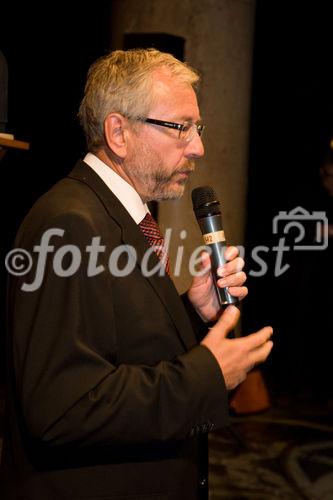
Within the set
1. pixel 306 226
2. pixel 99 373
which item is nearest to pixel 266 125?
pixel 306 226

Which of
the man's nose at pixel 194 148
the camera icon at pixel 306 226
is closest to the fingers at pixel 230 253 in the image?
the man's nose at pixel 194 148

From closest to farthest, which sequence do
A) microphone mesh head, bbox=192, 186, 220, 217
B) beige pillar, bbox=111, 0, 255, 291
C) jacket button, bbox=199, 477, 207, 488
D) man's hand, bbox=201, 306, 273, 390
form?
man's hand, bbox=201, 306, 273, 390, jacket button, bbox=199, 477, 207, 488, microphone mesh head, bbox=192, 186, 220, 217, beige pillar, bbox=111, 0, 255, 291

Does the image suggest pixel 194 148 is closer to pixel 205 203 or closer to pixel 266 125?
pixel 205 203

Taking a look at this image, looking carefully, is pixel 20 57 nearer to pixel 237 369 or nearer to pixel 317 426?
pixel 317 426

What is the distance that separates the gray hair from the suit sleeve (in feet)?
1.21

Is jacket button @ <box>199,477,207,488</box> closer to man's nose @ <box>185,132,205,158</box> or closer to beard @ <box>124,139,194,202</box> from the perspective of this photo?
beard @ <box>124,139,194,202</box>

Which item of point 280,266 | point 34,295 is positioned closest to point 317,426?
point 280,266

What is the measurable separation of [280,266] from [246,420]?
2147 mm

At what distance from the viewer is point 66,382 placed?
3.86ft

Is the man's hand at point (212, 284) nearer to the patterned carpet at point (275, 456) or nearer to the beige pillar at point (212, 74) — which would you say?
the patterned carpet at point (275, 456)

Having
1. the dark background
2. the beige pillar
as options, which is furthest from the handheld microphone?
the dark background

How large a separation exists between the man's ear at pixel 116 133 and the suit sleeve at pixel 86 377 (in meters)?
0.31

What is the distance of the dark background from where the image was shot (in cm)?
562

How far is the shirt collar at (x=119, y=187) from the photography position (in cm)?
152
